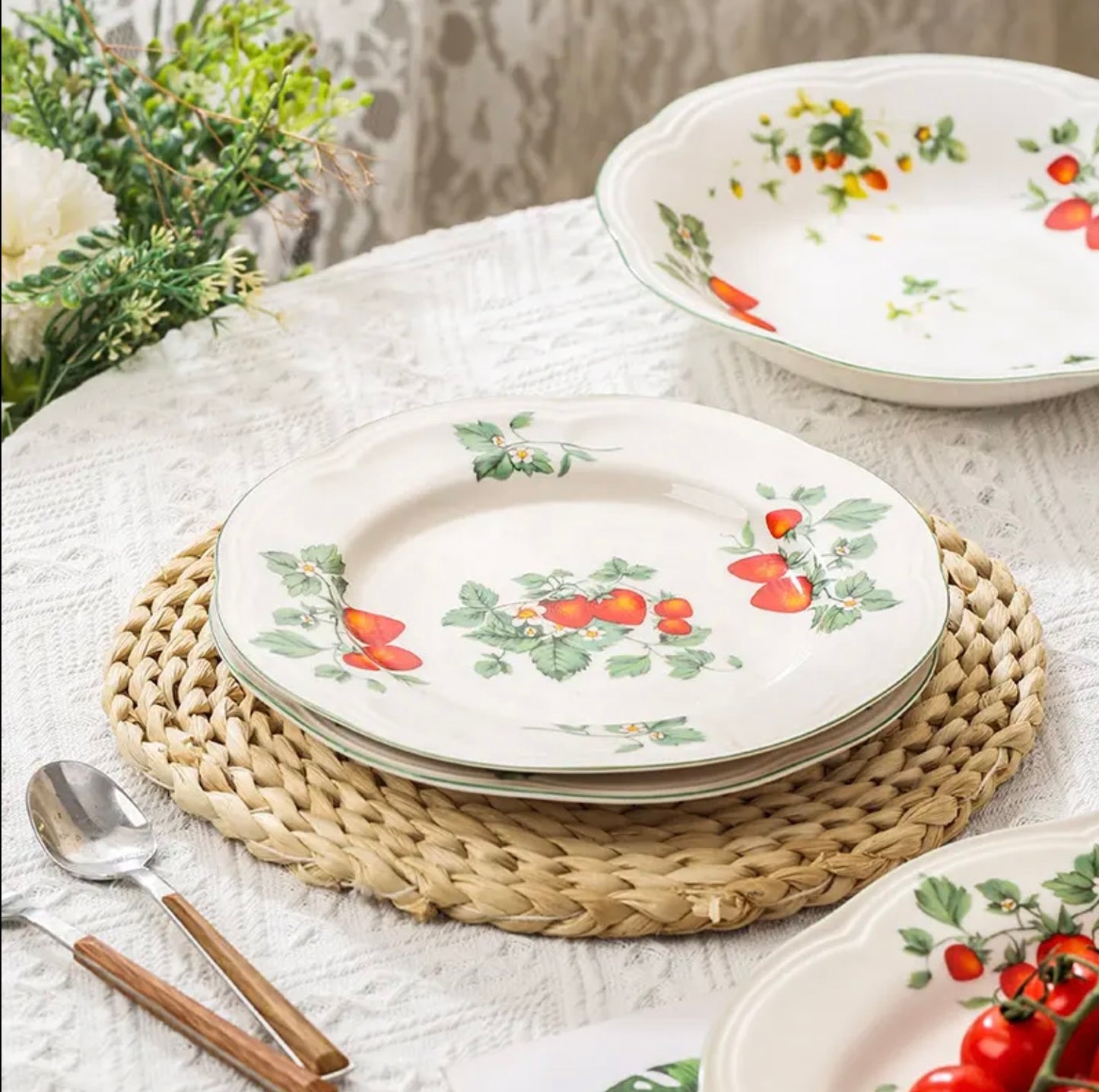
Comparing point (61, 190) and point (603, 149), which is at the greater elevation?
point (61, 190)

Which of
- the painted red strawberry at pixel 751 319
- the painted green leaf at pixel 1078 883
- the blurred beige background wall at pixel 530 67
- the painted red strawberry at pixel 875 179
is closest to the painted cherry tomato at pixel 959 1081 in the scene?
the painted green leaf at pixel 1078 883

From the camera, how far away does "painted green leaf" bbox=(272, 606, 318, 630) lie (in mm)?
768

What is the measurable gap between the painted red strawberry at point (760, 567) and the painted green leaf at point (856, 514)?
36 mm

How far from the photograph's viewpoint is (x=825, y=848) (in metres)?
0.70

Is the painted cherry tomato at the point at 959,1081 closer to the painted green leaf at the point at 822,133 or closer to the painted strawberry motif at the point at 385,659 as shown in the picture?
the painted strawberry motif at the point at 385,659

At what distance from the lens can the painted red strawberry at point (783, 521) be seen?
0.88 metres

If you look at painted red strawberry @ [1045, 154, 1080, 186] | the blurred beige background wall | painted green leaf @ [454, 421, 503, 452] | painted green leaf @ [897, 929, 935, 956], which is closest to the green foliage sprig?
painted green leaf @ [454, 421, 503, 452]

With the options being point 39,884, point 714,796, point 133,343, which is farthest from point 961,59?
point 39,884

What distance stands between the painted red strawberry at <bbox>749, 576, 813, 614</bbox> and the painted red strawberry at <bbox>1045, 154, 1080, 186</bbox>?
0.60 m

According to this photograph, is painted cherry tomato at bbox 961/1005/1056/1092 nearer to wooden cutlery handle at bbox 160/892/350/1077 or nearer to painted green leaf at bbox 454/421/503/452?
wooden cutlery handle at bbox 160/892/350/1077

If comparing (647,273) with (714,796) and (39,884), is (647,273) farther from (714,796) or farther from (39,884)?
(39,884)

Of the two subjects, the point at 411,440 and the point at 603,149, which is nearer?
the point at 411,440

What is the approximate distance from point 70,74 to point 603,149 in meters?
1.26

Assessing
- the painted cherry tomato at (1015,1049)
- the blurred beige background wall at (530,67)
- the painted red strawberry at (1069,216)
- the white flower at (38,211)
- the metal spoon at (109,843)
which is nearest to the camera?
the painted cherry tomato at (1015,1049)
